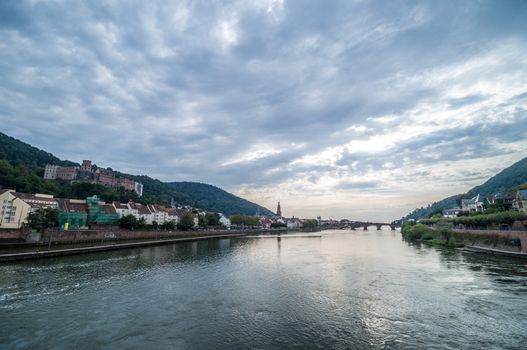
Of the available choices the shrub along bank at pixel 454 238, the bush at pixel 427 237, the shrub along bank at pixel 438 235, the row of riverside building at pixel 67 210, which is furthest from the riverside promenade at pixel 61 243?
the bush at pixel 427 237

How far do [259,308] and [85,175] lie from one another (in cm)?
14288

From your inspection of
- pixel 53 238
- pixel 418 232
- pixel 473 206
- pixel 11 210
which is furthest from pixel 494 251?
pixel 11 210

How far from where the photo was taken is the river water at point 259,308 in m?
10.1

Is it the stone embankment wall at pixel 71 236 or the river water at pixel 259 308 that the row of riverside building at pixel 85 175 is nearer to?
the stone embankment wall at pixel 71 236

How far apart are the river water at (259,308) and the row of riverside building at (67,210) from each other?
31.5m

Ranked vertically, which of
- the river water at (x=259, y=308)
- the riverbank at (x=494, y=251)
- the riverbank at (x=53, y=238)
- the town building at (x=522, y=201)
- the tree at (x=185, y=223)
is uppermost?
the town building at (x=522, y=201)

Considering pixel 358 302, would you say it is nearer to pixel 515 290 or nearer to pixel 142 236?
pixel 515 290

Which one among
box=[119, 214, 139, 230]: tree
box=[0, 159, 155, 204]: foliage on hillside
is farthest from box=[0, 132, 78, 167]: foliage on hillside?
box=[119, 214, 139, 230]: tree

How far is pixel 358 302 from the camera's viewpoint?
14.8 metres

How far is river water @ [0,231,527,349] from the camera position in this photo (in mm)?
10062

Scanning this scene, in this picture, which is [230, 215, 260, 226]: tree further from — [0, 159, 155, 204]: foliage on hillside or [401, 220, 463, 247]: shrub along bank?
[401, 220, 463, 247]: shrub along bank

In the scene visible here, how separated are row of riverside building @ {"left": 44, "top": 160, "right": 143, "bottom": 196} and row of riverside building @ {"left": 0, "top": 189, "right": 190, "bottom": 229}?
6025 centimetres

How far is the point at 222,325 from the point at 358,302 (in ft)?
25.0


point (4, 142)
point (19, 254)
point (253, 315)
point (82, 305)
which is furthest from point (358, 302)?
point (4, 142)
